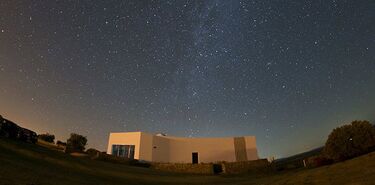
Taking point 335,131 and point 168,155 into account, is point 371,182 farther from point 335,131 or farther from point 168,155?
point 168,155

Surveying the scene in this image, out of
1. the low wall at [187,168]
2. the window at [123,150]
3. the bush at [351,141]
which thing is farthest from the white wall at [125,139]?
the bush at [351,141]

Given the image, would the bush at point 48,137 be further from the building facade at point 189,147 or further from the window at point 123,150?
the window at point 123,150

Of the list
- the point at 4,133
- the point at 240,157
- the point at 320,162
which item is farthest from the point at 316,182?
the point at 240,157

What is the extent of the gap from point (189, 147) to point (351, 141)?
2966 cm

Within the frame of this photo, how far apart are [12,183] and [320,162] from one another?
104ft

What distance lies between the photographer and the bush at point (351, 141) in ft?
91.9

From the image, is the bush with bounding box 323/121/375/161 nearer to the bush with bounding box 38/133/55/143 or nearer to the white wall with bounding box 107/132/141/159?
the white wall with bounding box 107/132/141/159

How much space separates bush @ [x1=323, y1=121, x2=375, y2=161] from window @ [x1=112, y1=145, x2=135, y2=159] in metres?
29.3

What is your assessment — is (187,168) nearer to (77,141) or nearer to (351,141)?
(77,141)

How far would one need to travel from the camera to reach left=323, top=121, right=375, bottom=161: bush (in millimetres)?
28016

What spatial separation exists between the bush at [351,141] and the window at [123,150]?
96.2 ft

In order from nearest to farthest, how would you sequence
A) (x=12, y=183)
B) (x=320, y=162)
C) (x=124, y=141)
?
1. (x=12, y=183)
2. (x=320, y=162)
3. (x=124, y=141)

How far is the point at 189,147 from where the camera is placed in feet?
175

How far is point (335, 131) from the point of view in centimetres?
3072
